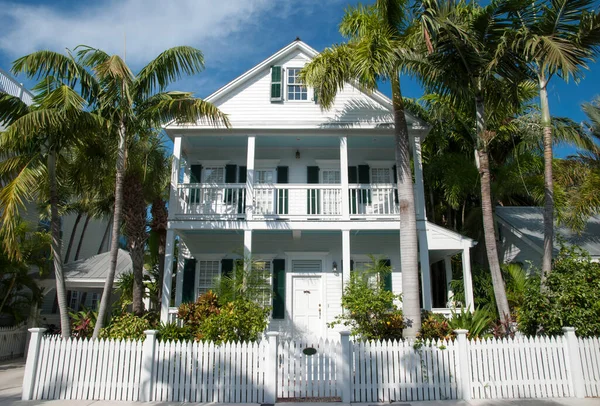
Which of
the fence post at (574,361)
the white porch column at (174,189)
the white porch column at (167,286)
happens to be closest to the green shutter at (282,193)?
the white porch column at (174,189)

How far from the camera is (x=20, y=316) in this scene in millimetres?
13406

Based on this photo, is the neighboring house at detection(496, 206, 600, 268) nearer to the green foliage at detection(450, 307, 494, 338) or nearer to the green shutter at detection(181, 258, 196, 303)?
the green foliage at detection(450, 307, 494, 338)

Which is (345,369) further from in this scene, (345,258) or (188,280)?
(188,280)

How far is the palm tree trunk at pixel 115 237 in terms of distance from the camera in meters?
9.43

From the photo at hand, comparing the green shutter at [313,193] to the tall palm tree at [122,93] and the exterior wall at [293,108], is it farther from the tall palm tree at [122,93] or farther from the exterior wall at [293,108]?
Result: the tall palm tree at [122,93]

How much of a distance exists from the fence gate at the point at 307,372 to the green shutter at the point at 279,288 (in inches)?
194

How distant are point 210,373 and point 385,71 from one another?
24.9ft

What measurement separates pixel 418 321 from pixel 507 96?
610cm

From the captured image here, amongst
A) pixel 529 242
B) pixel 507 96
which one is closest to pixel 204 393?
pixel 507 96

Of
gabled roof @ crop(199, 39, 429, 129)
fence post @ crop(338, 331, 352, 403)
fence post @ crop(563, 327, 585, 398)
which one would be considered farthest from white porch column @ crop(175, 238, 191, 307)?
fence post @ crop(563, 327, 585, 398)

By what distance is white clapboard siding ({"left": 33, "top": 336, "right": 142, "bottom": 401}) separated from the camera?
7.73 metres

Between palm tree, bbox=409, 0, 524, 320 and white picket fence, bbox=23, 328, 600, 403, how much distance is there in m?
1.75

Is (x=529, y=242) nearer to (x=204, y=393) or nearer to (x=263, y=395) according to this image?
(x=263, y=395)

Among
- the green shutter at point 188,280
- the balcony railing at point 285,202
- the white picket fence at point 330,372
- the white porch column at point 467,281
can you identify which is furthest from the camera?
the green shutter at point 188,280
